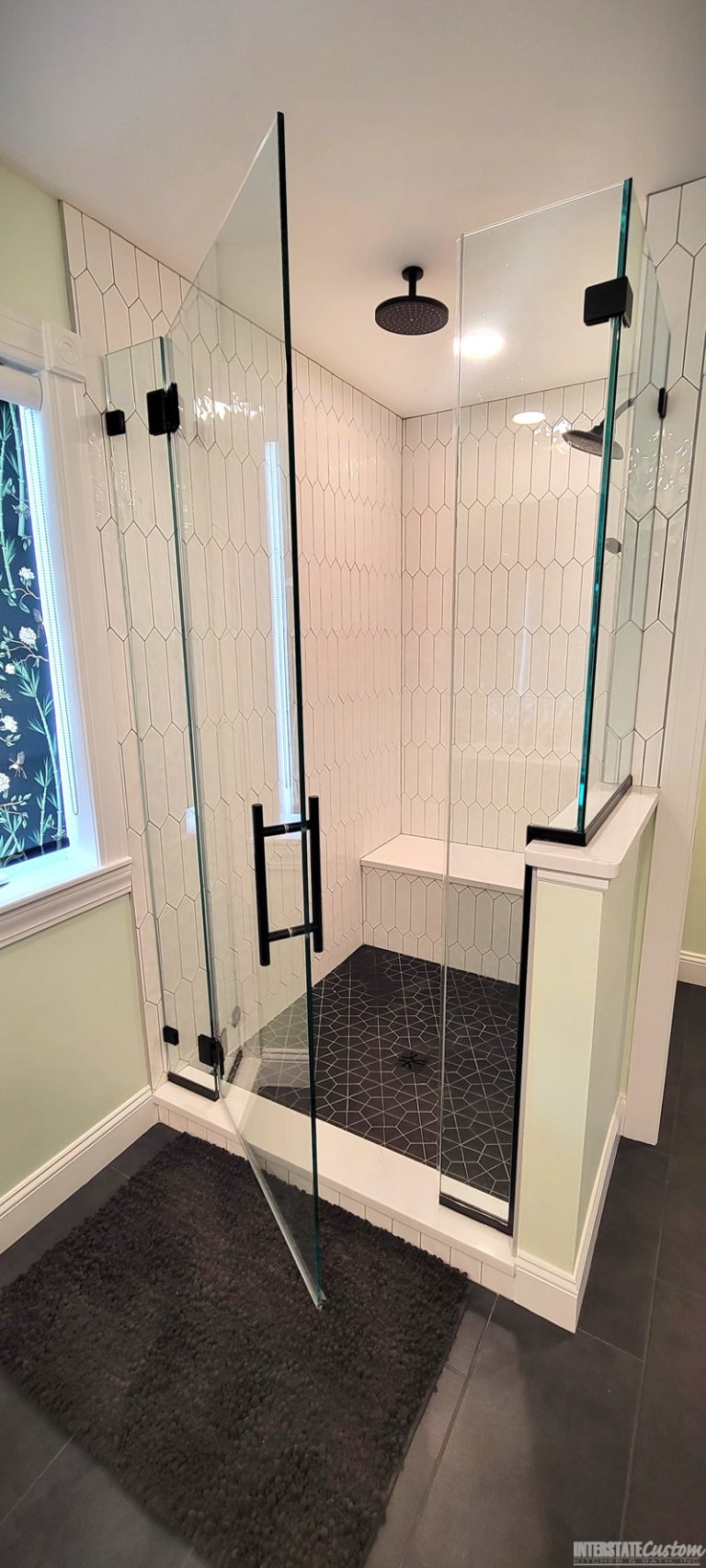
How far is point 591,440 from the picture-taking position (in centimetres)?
156

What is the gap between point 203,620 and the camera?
166cm

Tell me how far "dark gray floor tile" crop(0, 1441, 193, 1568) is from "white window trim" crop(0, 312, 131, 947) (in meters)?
1.01

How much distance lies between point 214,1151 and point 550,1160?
1.03 metres

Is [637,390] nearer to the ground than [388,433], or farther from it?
nearer to the ground

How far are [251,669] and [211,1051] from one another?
3.85 feet

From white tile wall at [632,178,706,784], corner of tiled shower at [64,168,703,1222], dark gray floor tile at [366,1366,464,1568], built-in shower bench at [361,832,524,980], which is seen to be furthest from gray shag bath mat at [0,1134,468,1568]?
white tile wall at [632,178,706,784]

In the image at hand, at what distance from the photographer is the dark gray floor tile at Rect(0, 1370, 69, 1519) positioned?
1169 mm

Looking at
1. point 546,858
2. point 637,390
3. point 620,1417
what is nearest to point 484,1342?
point 620,1417

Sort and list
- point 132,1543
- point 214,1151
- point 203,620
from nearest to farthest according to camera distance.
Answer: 1. point 132,1543
2. point 203,620
3. point 214,1151

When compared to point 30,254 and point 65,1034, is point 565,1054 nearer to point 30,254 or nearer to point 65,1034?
point 65,1034

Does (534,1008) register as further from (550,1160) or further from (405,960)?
(405,960)

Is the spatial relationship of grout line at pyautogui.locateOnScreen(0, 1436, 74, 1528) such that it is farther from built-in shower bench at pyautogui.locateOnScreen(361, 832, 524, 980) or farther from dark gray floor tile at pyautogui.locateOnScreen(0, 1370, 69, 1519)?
built-in shower bench at pyautogui.locateOnScreen(361, 832, 524, 980)

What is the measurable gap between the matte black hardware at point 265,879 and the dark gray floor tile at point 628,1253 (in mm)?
1037

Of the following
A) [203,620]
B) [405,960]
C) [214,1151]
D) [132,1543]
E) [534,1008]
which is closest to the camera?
[132,1543]
